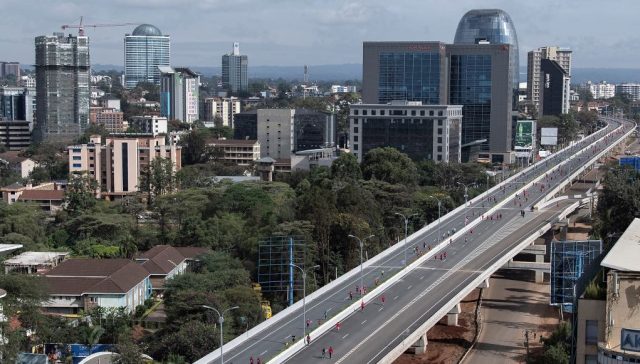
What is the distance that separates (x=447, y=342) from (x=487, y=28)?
Answer: 320 ft

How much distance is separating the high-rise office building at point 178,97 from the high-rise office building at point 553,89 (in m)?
63.1

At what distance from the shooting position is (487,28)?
5507 inches

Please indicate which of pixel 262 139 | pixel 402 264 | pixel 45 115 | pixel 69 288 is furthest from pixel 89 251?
pixel 45 115

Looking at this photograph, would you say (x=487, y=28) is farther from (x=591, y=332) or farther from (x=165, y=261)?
(x=591, y=332)

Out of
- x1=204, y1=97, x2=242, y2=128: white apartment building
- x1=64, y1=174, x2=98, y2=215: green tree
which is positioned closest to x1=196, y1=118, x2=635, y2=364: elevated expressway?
x1=64, y1=174, x2=98, y2=215: green tree

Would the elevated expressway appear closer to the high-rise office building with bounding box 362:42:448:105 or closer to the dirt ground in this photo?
the dirt ground

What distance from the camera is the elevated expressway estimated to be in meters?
37.0

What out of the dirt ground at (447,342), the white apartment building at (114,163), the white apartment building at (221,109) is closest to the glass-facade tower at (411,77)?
the white apartment building at (114,163)

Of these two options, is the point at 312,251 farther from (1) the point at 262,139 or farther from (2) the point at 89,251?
(1) the point at 262,139

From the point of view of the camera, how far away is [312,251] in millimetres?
53875

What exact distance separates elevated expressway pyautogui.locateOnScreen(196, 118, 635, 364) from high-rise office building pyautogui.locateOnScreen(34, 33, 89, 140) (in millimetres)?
76396

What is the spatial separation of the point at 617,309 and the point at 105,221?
159 feet

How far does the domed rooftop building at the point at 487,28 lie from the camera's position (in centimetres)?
13850

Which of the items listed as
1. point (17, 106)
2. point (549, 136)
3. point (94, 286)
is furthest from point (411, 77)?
point (17, 106)
